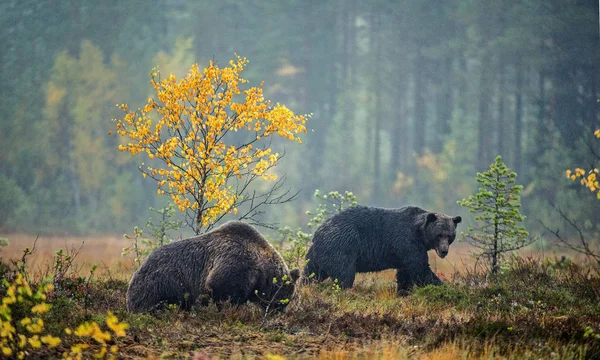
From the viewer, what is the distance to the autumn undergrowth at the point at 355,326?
27.5ft

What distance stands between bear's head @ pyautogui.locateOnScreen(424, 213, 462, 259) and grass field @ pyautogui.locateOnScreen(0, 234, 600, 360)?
111 cm

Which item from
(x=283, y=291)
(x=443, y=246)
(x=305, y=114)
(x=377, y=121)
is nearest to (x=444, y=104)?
(x=377, y=121)

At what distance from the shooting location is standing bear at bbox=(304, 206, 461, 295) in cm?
1450

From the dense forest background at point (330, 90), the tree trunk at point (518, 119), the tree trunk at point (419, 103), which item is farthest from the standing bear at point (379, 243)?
the tree trunk at point (419, 103)

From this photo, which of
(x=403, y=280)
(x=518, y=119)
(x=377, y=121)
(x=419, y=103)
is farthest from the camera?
(x=419, y=103)

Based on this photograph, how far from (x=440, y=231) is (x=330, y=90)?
Answer: 41.7 meters

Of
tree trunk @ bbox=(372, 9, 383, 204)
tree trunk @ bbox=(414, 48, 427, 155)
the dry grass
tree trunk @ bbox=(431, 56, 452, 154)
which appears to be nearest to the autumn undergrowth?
the dry grass

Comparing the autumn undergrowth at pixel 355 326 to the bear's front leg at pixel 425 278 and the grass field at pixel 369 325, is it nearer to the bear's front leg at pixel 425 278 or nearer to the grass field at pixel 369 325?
the grass field at pixel 369 325

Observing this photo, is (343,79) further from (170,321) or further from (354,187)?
(170,321)

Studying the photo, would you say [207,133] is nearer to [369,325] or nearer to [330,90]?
[369,325]

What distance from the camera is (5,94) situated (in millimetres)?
46500

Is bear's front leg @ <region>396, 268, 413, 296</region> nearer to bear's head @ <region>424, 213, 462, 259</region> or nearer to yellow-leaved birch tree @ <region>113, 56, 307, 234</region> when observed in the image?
bear's head @ <region>424, 213, 462, 259</region>

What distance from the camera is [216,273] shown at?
1012 centimetres

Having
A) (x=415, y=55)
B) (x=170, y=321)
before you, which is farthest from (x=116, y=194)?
(x=170, y=321)
